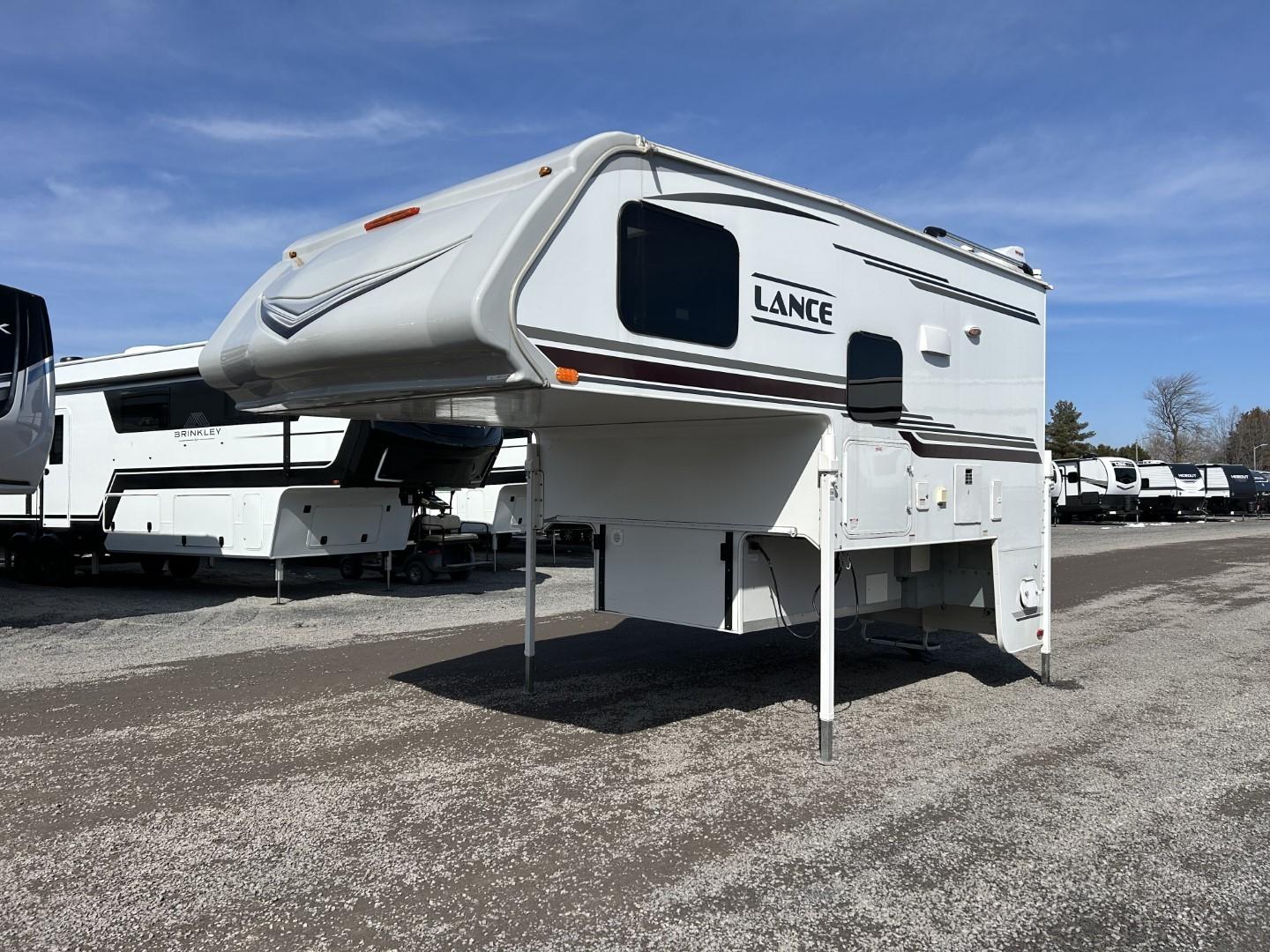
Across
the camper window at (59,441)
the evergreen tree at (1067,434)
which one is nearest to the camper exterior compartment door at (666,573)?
the camper window at (59,441)

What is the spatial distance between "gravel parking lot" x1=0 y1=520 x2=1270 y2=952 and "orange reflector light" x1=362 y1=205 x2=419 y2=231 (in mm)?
2884

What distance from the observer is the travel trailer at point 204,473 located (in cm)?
1126

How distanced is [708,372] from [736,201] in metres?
0.99

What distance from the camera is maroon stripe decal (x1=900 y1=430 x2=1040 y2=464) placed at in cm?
596

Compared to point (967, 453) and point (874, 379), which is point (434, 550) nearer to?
point (967, 453)

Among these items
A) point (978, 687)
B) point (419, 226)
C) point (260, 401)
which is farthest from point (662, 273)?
point (978, 687)

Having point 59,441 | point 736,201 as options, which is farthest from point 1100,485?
point 736,201

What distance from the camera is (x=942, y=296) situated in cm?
643

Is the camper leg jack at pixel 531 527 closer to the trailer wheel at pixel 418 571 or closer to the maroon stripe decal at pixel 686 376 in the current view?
the maroon stripe decal at pixel 686 376

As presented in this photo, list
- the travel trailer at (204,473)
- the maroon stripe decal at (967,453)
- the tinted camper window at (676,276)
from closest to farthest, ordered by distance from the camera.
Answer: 1. the tinted camper window at (676,276)
2. the maroon stripe decal at (967,453)
3. the travel trailer at (204,473)

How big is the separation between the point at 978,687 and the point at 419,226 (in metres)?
5.25

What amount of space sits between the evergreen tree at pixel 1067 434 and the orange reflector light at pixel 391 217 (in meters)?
68.4

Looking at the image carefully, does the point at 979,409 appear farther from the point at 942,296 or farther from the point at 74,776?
the point at 74,776

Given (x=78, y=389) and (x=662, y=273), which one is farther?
(x=78, y=389)
